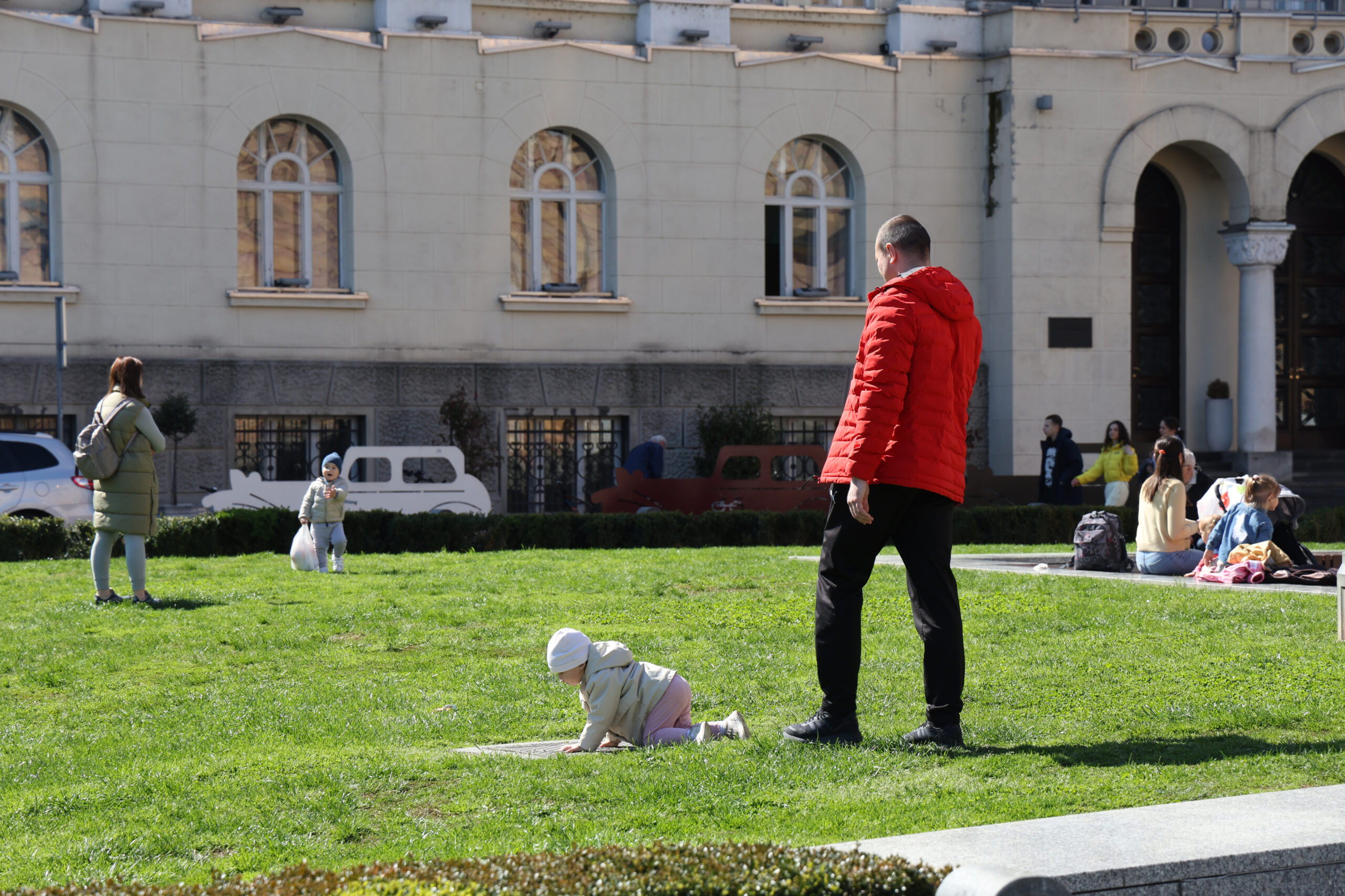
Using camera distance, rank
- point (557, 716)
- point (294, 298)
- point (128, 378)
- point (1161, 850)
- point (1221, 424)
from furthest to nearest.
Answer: point (1221, 424) < point (294, 298) < point (128, 378) < point (557, 716) < point (1161, 850)

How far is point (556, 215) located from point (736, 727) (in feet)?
63.1

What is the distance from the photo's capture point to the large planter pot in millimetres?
28109

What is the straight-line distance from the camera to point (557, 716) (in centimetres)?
825

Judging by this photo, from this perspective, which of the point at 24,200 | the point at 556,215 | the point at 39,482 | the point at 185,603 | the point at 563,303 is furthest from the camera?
the point at 556,215

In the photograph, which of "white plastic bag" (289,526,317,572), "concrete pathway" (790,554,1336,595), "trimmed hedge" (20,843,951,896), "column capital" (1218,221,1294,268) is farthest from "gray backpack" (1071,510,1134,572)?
"column capital" (1218,221,1294,268)

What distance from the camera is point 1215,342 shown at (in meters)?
28.6

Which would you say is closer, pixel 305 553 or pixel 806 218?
pixel 305 553

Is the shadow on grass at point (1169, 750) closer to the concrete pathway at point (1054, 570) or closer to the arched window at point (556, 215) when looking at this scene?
the concrete pathway at point (1054, 570)

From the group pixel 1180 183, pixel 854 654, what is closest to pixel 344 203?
pixel 1180 183

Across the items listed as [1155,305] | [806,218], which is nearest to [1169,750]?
[806,218]

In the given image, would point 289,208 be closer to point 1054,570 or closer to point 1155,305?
point 1054,570

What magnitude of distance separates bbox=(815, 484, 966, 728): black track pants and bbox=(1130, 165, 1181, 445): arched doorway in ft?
74.3

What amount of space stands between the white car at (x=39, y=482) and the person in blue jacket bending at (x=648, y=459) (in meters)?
7.75

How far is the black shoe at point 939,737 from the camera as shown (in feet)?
22.4
